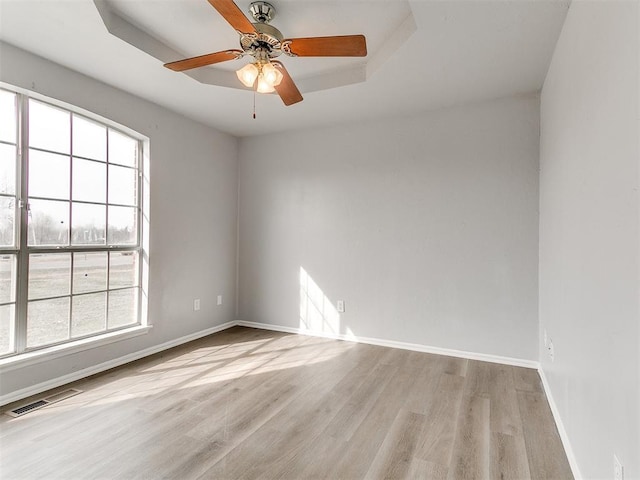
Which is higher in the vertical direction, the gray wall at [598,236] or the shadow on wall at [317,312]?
the gray wall at [598,236]

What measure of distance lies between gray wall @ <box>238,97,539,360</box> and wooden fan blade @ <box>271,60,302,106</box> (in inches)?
59.7

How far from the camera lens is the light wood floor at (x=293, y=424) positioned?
5.76ft

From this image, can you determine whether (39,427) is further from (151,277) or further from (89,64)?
(89,64)

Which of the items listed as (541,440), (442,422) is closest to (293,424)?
(442,422)

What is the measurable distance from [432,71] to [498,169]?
1170 millimetres

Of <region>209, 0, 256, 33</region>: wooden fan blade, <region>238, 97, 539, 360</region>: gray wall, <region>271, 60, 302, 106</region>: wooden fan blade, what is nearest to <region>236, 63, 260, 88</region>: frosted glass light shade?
<region>271, 60, 302, 106</region>: wooden fan blade

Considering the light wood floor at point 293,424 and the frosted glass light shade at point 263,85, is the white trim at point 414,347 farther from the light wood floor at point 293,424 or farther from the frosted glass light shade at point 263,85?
the frosted glass light shade at point 263,85

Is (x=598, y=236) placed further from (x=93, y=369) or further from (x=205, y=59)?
(x=93, y=369)

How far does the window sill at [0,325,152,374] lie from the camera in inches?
94.2

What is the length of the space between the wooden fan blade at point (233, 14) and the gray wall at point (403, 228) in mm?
2210

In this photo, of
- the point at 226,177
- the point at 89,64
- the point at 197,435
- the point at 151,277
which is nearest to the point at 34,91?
the point at 89,64

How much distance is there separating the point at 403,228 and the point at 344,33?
194cm

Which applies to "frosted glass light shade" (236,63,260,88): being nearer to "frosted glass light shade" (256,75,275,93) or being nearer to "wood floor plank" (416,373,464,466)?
"frosted glass light shade" (256,75,275,93)

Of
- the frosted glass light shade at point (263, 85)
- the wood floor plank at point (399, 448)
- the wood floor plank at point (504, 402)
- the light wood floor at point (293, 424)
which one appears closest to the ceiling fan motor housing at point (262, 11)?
the frosted glass light shade at point (263, 85)
